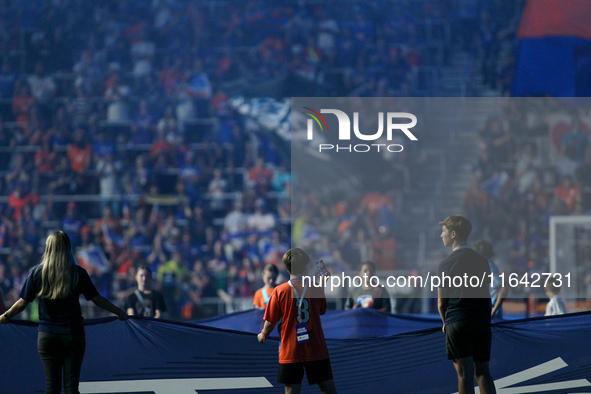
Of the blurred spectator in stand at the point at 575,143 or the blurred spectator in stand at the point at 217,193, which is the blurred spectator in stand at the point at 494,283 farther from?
the blurred spectator in stand at the point at 217,193

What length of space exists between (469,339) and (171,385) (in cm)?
231

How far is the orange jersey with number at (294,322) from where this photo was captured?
4.97 meters

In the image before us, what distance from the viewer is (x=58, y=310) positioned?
4.87 m

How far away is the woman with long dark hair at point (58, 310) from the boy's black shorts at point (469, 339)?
7.95 feet

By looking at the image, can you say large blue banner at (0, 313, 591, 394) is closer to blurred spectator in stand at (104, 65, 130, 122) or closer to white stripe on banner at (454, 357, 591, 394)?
white stripe on banner at (454, 357, 591, 394)

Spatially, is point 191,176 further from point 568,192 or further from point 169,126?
point 568,192

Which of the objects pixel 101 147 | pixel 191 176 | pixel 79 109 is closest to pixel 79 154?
pixel 101 147

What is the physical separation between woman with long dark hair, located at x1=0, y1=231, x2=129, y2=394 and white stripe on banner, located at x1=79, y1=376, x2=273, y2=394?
2.80 feet

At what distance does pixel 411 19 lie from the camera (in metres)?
18.2

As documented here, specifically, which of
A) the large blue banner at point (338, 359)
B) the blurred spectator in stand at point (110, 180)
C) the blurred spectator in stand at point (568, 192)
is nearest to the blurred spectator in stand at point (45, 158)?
the blurred spectator in stand at point (110, 180)

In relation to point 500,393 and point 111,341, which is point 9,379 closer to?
point 111,341

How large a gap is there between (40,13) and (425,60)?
9.65 metres

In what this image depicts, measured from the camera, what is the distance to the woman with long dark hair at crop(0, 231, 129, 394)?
4832mm

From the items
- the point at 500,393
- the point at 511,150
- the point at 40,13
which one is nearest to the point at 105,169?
the point at 40,13
